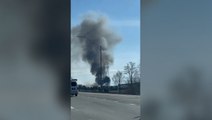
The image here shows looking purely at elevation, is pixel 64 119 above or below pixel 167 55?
below

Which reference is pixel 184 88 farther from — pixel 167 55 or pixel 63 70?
pixel 63 70

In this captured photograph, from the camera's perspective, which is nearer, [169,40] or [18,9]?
[18,9]

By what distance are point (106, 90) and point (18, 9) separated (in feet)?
102

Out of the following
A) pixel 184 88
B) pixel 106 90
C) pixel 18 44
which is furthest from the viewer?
pixel 106 90

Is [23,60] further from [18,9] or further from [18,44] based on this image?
[18,9]

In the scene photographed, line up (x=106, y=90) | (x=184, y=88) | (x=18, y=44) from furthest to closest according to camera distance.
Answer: (x=106, y=90) → (x=184, y=88) → (x=18, y=44)

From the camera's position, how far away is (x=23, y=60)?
1367 mm

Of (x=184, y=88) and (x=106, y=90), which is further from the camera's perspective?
(x=106, y=90)

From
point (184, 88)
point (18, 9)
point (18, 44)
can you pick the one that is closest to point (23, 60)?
point (18, 44)

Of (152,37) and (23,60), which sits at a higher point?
(152,37)

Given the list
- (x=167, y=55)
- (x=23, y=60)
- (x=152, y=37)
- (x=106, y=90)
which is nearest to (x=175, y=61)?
(x=167, y=55)

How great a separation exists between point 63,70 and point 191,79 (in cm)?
58

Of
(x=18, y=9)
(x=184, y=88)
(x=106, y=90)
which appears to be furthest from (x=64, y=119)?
(x=106, y=90)

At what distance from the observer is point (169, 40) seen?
170cm
